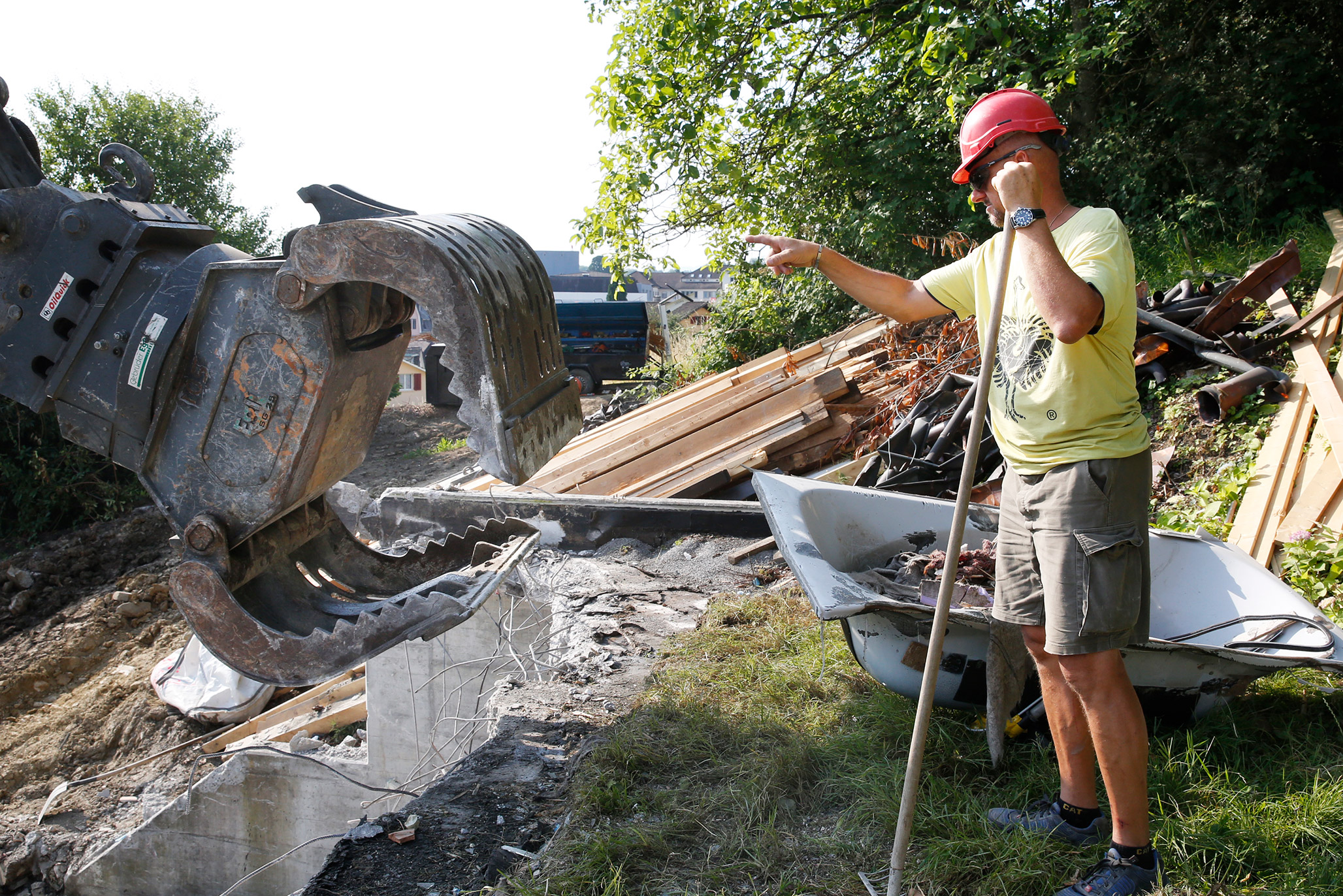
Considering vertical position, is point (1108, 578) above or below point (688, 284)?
below

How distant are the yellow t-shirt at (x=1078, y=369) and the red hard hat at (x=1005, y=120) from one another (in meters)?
0.23

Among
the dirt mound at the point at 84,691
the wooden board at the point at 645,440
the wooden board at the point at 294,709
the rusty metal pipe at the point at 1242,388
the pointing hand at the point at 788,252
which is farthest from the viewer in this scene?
the wooden board at the point at 645,440

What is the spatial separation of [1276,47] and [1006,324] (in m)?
8.53

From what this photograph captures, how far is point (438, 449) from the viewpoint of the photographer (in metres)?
14.5

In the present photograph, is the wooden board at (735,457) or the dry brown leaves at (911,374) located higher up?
the dry brown leaves at (911,374)

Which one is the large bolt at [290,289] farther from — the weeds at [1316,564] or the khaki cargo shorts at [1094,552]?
the weeds at [1316,564]

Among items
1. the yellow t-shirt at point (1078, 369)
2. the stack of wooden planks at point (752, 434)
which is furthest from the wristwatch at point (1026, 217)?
the stack of wooden planks at point (752, 434)

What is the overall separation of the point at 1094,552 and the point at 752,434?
4.78m

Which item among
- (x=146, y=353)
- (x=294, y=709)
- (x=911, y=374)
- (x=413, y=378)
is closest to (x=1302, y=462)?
(x=911, y=374)

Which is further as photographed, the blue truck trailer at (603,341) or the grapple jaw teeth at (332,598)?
the blue truck trailer at (603,341)

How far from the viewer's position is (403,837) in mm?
2672

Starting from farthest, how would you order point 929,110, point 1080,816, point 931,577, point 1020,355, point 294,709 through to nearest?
point 929,110, point 294,709, point 931,577, point 1080,816, point 1020,355

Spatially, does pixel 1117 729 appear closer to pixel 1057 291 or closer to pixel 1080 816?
pixel 1080 816

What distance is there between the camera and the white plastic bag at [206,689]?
19.9 feet
